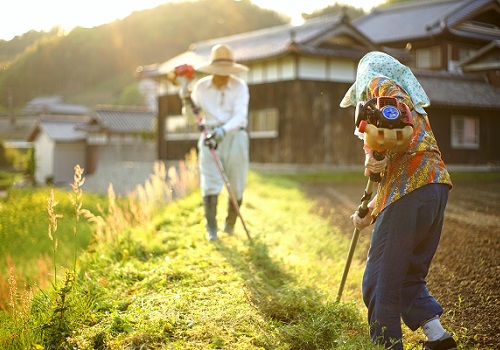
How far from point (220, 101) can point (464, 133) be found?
1596 cm

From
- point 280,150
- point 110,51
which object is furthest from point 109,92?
point 280,150

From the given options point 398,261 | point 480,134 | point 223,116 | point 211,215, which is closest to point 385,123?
point 398,261

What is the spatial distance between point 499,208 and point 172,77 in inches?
249

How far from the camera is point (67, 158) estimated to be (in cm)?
3130

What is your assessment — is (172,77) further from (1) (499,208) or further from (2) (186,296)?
(1) (499,208)

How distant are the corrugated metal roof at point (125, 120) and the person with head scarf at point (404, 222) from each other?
28056 millimetres

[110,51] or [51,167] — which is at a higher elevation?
[110,51]

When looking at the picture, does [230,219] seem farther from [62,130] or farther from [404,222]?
[62,130]

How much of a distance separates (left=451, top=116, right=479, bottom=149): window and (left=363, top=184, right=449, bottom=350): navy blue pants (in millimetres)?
17853

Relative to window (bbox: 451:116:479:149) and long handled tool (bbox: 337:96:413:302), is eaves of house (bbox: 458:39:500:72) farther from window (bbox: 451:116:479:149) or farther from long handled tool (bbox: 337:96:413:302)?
long handled tool (bbox: 337:96:413:302)

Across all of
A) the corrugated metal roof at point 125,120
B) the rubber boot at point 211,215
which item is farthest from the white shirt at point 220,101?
the corrugated metal roof at point 125,120

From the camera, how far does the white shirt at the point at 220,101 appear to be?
584 cm

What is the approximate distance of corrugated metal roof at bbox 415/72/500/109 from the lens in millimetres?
17219

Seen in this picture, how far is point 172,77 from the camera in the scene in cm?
611
